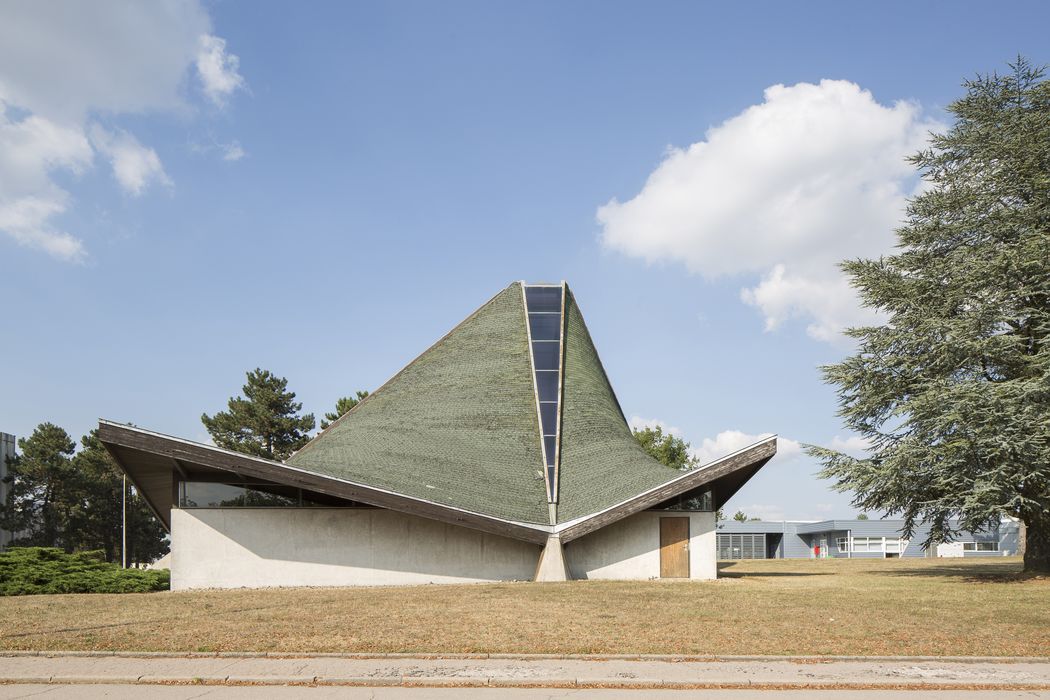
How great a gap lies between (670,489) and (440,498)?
6.37m

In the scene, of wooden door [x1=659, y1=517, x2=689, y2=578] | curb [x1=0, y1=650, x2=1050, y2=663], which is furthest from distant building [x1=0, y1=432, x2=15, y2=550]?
curb [x1=0, y1=650, x2=1050, y2=663]

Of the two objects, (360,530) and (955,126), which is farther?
(955,126)

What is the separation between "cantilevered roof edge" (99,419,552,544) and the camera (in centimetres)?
2031

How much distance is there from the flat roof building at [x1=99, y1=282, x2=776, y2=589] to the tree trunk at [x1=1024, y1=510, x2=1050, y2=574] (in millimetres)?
8068

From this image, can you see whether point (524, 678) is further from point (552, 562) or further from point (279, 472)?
point (552, 562)

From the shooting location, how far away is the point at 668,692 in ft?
27.8

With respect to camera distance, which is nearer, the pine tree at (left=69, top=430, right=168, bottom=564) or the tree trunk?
the tree trunk

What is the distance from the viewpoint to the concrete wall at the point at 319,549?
21703mm

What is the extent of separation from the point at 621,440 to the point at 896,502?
9.06 m

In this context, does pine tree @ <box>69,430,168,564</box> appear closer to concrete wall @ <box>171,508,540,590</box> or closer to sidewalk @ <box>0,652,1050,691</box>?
concrete wall @ <box>171,508,540,590</box>

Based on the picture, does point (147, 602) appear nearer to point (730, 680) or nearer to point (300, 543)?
point (300, 543)

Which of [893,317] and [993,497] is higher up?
[893,317]

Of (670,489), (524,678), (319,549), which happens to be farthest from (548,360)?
(524,678)

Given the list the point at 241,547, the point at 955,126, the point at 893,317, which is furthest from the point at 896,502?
the point at 241,547
